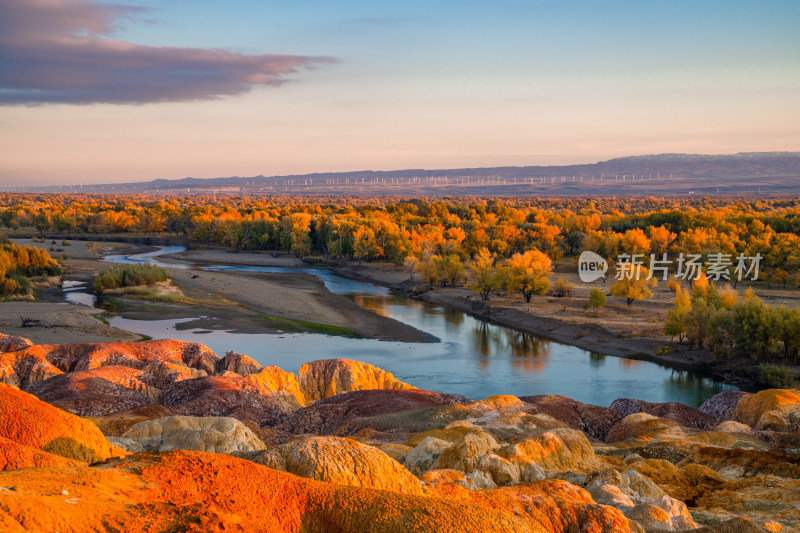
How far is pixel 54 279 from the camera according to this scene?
7581 centimetres

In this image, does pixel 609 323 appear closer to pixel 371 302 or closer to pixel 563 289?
pixel 563 289

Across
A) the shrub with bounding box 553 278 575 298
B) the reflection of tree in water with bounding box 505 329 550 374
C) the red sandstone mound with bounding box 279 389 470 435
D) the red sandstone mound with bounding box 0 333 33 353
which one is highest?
the red sandstone mound with bounding box 0 333 33 353

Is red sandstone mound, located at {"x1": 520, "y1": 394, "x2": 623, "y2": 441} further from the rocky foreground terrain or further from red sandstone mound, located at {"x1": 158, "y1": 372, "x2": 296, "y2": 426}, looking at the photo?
red sandstone mound, located at {"x1": 158, "y1": 372, "x2": 296, "y2": 426}

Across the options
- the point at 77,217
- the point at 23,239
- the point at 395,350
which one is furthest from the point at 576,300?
the point at 77,217

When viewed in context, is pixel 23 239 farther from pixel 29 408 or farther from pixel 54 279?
pixel 29 408

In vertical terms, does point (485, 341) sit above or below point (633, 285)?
below

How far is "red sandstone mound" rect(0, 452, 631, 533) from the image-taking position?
809cm

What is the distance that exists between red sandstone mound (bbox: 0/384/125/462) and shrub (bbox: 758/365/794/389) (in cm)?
4253

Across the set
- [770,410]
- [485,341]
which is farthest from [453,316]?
[770,410]

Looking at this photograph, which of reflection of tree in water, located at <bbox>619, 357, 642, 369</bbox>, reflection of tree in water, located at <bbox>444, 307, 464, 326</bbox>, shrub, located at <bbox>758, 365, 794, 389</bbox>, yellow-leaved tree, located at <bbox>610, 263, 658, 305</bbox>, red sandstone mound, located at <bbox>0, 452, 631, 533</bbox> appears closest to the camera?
red sandstone mound, located at <bbox>0, 452, 631, 533</bbox>

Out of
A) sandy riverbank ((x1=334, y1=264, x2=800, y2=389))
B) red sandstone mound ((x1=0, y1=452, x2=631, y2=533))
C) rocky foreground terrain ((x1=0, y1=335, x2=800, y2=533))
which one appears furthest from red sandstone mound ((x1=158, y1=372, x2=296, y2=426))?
sandy riverbank ((x1=334, y1=264, x2=800, y2=389))

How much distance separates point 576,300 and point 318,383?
44.4m

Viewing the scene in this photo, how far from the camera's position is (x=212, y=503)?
9023 millimetres

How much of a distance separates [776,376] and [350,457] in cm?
4016
